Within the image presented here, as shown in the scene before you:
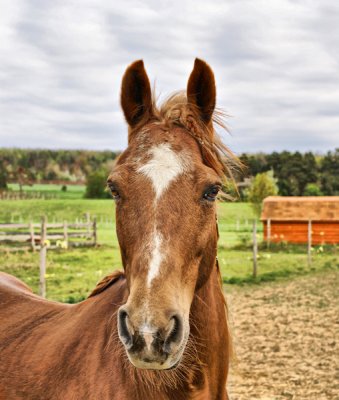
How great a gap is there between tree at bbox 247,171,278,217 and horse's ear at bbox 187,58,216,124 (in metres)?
36.8

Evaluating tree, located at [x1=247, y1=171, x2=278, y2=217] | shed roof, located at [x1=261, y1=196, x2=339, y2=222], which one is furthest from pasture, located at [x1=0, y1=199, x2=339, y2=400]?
tree, located at [x1=247, y1=171, x2=278, y2=217]

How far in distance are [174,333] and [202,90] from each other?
1.38 m

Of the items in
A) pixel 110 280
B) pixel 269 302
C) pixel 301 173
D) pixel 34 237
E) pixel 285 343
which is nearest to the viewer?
pixel 110 280

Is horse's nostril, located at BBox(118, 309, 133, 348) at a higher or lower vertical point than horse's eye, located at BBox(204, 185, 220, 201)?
lower

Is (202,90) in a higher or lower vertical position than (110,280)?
higher

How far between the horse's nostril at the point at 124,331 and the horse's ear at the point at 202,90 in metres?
1.24

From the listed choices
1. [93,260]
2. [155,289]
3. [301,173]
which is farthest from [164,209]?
[301,173]

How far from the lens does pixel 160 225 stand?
218 centimetres

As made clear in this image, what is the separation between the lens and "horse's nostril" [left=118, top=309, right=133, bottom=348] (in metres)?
1.91

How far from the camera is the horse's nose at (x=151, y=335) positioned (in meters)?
1.86

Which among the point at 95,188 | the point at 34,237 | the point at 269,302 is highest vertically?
the point at 95,188

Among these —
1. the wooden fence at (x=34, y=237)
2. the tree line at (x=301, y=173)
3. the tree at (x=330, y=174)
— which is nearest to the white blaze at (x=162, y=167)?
the wooden fence at (x=34, y=237)

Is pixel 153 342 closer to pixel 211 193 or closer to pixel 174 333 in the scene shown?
pixel 174 333

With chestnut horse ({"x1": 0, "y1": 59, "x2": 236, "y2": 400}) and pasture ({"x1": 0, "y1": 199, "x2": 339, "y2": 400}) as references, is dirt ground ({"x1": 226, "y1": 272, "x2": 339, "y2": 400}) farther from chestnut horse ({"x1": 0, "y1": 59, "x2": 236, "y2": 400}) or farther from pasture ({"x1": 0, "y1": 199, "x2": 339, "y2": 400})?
chestnut horse ({"x1": 0, "y1": 59, "x2": 236, "y2": 400})
